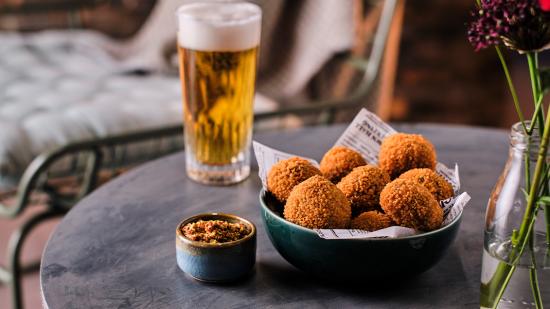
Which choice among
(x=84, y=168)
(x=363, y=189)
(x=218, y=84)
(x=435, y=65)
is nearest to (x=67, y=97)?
(x=84, y=168)

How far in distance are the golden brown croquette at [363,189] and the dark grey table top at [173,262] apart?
78mm

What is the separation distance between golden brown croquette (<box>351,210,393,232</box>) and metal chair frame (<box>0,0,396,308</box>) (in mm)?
711

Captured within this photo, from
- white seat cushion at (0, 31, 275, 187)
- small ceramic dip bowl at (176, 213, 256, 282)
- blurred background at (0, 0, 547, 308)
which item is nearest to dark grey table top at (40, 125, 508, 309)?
small ceramic dip bowl at (176, 213, 256, 282)

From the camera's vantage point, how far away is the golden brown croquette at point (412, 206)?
25.8 inches

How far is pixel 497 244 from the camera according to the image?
628 millimetres

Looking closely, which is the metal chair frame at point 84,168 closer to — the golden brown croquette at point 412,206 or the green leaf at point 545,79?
the golden brown croquette at point 412,206

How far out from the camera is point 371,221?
26.3 inches

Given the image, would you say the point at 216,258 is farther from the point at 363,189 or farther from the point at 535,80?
the point at 535,80

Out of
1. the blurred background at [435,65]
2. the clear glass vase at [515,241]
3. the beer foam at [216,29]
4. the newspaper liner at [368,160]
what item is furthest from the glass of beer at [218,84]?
the blurred background at [435,65]

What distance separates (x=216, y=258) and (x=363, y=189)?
16 centimetres

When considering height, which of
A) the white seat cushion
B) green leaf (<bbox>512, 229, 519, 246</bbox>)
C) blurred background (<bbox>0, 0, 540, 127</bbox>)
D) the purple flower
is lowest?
blurred background (<bbox>0, 0, 540, 127</bbox>)

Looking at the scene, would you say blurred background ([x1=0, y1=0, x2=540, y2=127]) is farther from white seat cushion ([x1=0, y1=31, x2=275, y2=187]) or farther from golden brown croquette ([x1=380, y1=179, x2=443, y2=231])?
golden brown croquette ([x1=380, y1=179, x2=443, y2=231])

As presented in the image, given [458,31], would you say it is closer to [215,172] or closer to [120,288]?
[215,172]

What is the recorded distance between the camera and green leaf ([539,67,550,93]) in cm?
56
